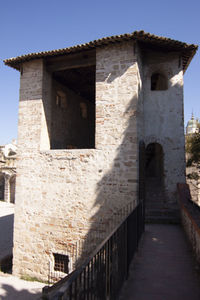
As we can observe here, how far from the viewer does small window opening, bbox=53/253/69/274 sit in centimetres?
771

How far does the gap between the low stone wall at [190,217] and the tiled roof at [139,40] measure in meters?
5.04

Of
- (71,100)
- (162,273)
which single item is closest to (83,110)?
(71,100)

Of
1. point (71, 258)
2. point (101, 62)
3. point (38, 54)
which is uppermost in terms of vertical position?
point (38, 54)

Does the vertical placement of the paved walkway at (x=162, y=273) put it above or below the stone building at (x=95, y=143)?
below

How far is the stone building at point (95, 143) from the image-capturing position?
7.20 meters

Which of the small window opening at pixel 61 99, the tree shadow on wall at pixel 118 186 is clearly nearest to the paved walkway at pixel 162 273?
the tree shadow on wall at pixel 118 186

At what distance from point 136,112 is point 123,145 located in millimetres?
1158

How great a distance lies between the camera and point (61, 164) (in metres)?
7.90

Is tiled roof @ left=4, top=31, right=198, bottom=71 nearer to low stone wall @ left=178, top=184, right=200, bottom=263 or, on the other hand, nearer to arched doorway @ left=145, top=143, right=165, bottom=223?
arched doorway @ left=145, top=143, right=165, bottom=223

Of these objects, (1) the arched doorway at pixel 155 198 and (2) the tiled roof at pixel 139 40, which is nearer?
(2) the tiled roof at pixel 139 40

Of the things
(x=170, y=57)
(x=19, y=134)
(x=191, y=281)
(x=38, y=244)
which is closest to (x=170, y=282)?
(x=191, y=281)

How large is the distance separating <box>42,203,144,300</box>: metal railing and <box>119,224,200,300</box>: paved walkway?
30cm

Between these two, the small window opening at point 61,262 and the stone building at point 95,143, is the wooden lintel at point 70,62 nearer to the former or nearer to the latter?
the stone building at point 95,143

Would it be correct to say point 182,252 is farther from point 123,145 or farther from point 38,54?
point 38,54
